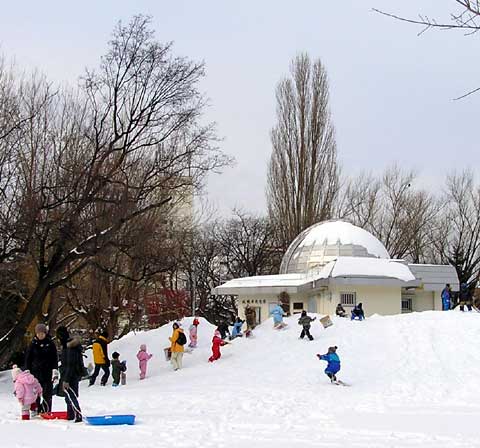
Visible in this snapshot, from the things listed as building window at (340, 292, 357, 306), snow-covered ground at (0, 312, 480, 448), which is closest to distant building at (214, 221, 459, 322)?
building window at (340, 292, 357, 306)

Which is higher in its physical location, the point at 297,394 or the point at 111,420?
the point at 111,420

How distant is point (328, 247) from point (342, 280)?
579 centimetres

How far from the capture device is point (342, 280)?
3391 centimetres

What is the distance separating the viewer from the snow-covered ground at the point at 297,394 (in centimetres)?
1055

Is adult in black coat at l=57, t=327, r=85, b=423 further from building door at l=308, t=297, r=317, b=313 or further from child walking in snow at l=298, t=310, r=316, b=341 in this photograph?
building door at l=308, t=297, r=317, b=313

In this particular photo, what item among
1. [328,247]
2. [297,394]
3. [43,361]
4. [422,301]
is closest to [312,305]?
[328,247]

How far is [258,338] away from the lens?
27.0 m

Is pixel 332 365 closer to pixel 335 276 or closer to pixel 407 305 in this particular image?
pixel 335 276

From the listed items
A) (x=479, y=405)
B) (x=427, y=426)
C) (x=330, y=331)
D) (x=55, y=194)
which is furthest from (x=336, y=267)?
(x=427, y=426)

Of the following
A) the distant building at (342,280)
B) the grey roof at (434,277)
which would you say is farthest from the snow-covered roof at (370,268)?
the grey roof at (434,277)

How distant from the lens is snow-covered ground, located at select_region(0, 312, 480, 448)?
10547 millimetres

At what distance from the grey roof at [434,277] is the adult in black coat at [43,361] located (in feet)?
89.9

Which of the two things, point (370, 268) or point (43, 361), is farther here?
point (370, 268)

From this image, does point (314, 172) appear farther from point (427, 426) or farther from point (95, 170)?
point (427, 426)
